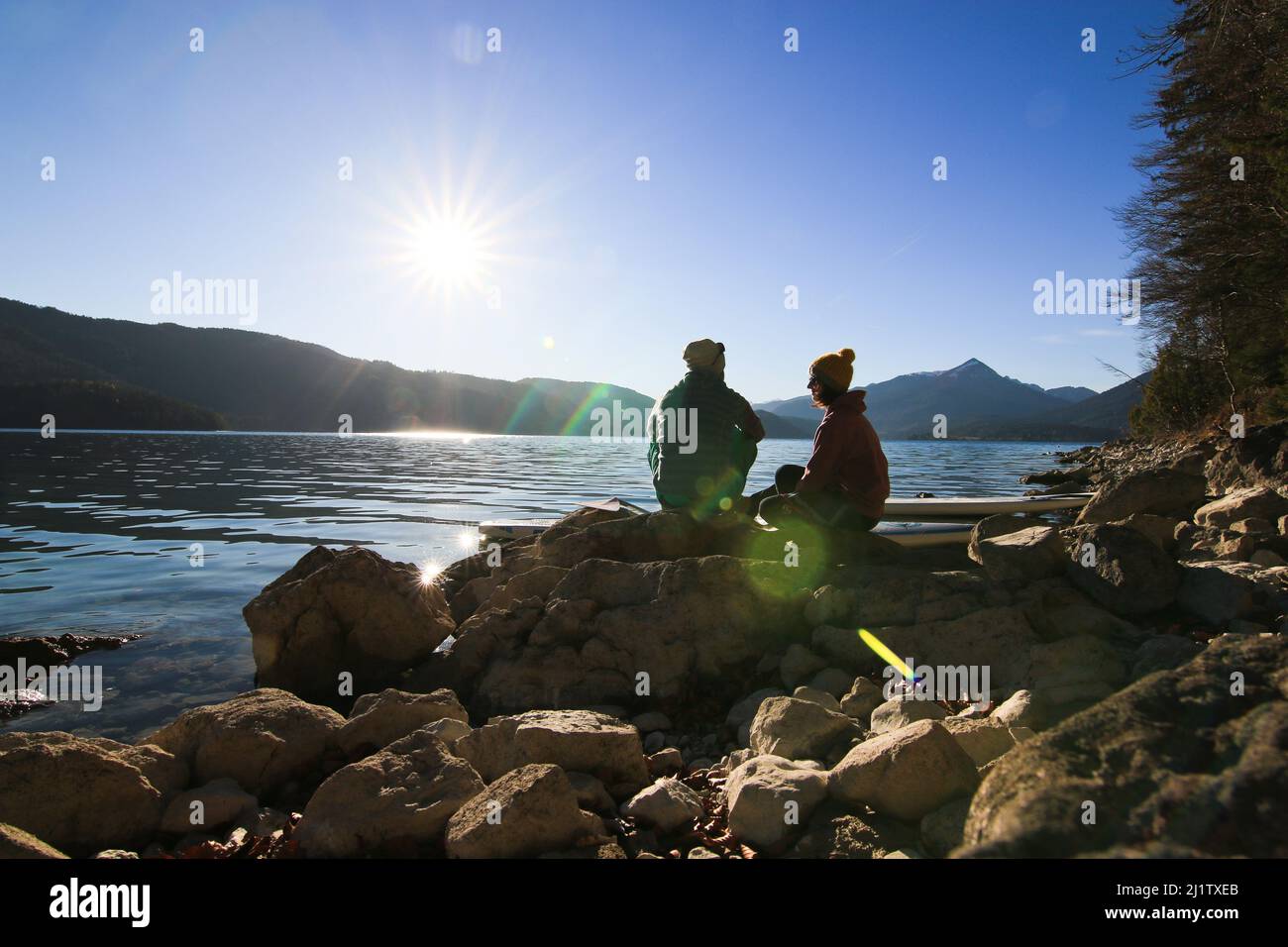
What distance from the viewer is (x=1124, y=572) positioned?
502 cm

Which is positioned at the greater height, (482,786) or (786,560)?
(786,560)

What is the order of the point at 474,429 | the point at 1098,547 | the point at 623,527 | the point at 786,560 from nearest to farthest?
the point at 1098,547 < the point at 786,560 < the point at 623,527 < the point at 474,429

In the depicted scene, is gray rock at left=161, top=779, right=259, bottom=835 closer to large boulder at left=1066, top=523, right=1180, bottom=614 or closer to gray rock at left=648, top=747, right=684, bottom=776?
gray rock at left=648, top=747, right=684, bottom=776

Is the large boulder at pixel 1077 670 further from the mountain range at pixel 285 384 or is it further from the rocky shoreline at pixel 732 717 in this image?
the mountain range at pixel 285 384

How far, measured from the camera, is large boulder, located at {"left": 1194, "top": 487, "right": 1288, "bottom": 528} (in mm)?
7852

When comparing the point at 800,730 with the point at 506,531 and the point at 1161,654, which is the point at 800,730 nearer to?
the point at 1161,654

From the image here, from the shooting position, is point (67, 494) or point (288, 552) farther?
point (67, 494)

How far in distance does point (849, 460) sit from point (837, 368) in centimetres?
83

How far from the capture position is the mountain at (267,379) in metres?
146

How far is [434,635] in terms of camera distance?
6.16m
